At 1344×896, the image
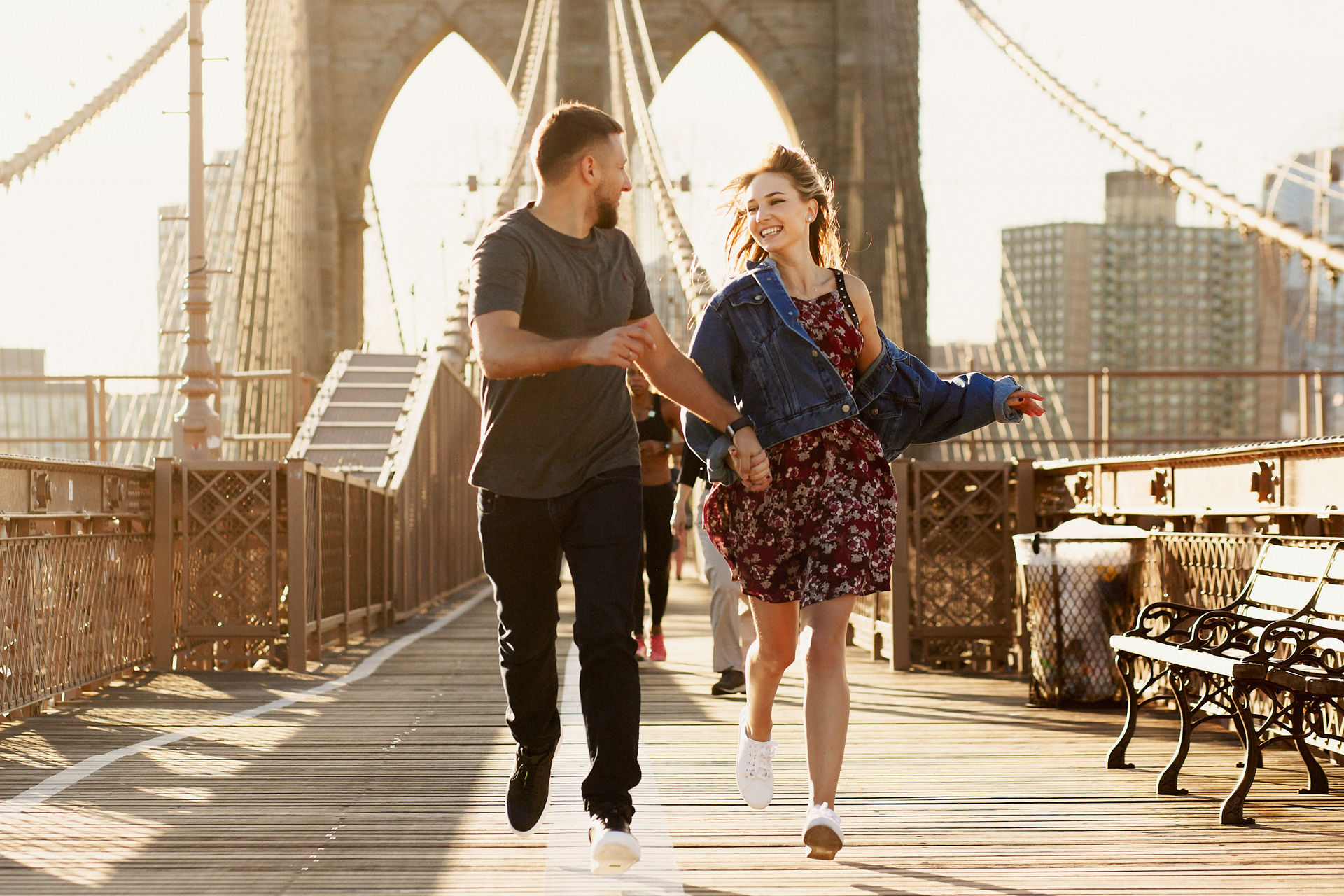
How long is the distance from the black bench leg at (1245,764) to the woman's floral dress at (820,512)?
3.47ft

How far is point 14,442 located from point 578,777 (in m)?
15.4

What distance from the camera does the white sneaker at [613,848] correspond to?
312 centimetres

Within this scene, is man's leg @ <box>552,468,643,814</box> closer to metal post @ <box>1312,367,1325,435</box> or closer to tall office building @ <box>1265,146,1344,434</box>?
tall office building @ <box>1265,146,1344,434</box>

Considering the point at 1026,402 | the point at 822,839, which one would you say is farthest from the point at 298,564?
the point at 822,839

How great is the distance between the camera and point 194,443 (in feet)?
37.2

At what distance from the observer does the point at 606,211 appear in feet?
11.4

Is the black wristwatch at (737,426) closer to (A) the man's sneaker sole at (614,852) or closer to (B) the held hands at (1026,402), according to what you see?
(B) the held hands at (1026,402)

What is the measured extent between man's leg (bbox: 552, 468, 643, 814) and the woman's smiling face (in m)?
0.73

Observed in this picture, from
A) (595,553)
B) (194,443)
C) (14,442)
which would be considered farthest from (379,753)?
(14,442)

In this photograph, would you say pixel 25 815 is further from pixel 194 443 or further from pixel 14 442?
pixel 14 442

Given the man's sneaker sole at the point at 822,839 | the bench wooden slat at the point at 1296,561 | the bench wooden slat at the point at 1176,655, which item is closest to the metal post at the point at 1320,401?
the bench wooden slat at the point at 1296,561

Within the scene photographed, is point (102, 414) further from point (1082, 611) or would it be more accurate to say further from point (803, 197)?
point (803, 197)

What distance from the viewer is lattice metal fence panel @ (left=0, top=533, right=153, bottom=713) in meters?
5.73

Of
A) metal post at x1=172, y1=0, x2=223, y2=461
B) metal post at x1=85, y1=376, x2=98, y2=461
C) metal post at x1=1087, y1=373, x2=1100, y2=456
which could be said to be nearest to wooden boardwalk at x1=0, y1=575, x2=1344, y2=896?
metal post at x1=172, y1=0, x2=223, y2=461
